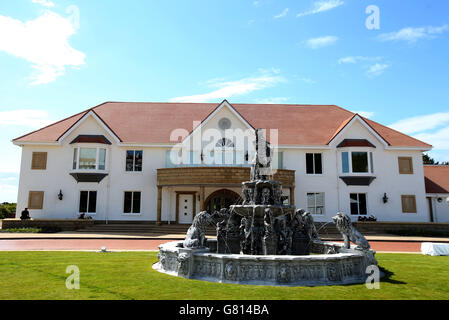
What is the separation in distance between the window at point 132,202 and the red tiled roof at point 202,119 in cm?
496

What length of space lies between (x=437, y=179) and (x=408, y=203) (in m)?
6.24

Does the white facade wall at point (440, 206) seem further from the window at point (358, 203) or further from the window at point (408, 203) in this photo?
the window at point (358, 203)

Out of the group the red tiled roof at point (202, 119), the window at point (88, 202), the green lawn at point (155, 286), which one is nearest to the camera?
the green lawn at point (155, 286)

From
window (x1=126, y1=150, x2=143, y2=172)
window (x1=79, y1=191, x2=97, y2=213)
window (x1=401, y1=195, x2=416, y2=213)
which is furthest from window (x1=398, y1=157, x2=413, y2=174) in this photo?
window (x1=79, y1=191, x2=97, y2=213)

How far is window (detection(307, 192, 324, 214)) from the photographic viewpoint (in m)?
29.6

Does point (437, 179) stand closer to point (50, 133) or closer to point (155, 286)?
point (155, 286)

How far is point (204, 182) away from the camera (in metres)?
25.6

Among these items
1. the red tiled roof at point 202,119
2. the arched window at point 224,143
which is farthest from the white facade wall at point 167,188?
the arched window at point 224,143

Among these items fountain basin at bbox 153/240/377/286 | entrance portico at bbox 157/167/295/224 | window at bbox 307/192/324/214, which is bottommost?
fountain basin at bbox 153/240/377/286

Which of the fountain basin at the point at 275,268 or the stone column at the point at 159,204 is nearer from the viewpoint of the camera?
the fountain basin at the point at 275,268

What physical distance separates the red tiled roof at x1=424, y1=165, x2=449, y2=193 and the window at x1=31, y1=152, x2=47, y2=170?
36711 millimetres

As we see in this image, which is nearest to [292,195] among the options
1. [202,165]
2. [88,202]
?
[202,165]

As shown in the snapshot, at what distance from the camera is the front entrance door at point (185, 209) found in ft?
95.6

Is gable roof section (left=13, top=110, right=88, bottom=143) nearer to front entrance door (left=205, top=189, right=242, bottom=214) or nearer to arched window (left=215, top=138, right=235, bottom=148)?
arched window (left=215, top=138, right=235, bottom=148)
